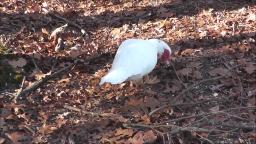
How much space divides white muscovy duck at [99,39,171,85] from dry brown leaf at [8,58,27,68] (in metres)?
1.12

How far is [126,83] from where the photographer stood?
16.5 ft

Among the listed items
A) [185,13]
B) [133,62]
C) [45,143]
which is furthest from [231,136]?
[185,13]

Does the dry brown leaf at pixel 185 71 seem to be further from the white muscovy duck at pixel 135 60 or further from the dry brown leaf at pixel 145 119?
the dry brown leaf at pixel 145 119

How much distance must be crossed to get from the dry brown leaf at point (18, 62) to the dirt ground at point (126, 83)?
11 mm

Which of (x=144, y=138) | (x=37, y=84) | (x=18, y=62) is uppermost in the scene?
(x=18, y=62)

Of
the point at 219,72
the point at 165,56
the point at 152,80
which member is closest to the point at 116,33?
the point at 165,56

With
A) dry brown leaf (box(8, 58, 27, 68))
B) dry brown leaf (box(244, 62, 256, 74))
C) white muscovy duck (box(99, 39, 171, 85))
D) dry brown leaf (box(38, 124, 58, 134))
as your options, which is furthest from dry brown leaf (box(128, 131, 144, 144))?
dry brown leaf (box(8, 58, 27, 68))

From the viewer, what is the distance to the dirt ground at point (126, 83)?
4.18 m

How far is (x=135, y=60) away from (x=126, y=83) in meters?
0.36

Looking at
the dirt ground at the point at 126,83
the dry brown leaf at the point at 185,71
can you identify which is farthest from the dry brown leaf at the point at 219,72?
the dry brown leaf at the point at 185,71

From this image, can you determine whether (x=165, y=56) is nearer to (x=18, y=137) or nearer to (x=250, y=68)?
(x=250, y=68)

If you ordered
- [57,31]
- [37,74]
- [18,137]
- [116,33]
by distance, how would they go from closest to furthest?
[18,137] → [37,74] → [57,31] → [116,33]

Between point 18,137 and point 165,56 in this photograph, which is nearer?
point 18,137

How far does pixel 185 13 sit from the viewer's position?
684 cm
